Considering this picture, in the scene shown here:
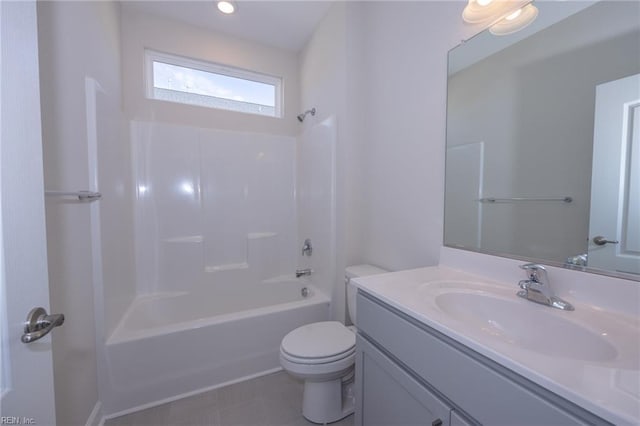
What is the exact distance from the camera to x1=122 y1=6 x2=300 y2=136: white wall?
2.07 m

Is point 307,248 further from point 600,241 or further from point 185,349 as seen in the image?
point 600,241

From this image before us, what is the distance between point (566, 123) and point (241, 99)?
248 centimetres

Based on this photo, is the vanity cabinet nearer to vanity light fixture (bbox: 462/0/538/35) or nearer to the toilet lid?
the toilet lid

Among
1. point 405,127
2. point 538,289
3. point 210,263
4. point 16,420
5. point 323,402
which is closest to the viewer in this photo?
point 16,420

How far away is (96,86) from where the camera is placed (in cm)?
139

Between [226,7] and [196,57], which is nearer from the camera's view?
[226,7]

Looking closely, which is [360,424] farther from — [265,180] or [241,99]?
[241,99]

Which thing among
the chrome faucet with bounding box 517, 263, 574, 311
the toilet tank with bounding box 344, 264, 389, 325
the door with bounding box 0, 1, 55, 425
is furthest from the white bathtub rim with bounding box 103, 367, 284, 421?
the chrome faucet with bounding box 517, 263, 574, 311

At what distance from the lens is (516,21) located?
1019 mm

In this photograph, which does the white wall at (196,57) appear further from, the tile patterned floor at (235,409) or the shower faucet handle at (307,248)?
the tile patterned floor at (235,409)

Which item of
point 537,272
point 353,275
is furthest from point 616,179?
point 353,275

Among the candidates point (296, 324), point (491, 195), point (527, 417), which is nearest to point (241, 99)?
point (296, 324)

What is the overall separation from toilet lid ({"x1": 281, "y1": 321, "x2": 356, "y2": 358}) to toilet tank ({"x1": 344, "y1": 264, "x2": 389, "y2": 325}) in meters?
0.13

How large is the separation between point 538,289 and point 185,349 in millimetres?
1844
